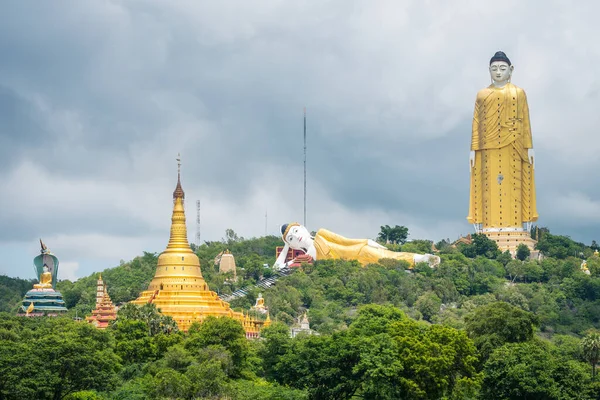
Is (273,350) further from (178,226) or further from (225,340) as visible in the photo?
(178,226)

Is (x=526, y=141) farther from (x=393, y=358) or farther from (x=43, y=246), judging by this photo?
(x=393, y=358)

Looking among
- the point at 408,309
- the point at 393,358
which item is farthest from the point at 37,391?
the point at 408,309

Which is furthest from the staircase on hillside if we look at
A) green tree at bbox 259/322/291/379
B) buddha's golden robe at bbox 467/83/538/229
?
green tree at bbox 259/322/291/379

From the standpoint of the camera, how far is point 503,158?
4833 inches

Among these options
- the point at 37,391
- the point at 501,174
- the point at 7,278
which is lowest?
the point at 37,391

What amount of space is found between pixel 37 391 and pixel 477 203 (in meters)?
73.3

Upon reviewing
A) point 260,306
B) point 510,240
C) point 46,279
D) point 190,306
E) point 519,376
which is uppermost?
point 510,240

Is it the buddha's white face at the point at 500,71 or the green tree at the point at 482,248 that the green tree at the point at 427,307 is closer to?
the green tree at the point at 482,248

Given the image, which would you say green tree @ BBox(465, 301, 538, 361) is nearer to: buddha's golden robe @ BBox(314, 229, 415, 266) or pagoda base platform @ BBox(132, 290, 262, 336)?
pagoda base platform @ BBox(132, 290, 262, 336)

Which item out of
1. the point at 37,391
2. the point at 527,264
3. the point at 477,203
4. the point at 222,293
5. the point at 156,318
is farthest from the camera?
the point at 477,203

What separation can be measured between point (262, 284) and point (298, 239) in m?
8.58

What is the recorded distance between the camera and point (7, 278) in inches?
5177

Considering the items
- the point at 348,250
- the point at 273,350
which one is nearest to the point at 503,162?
the point at 348,250

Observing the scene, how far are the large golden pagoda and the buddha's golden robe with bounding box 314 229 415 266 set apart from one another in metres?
31.1
